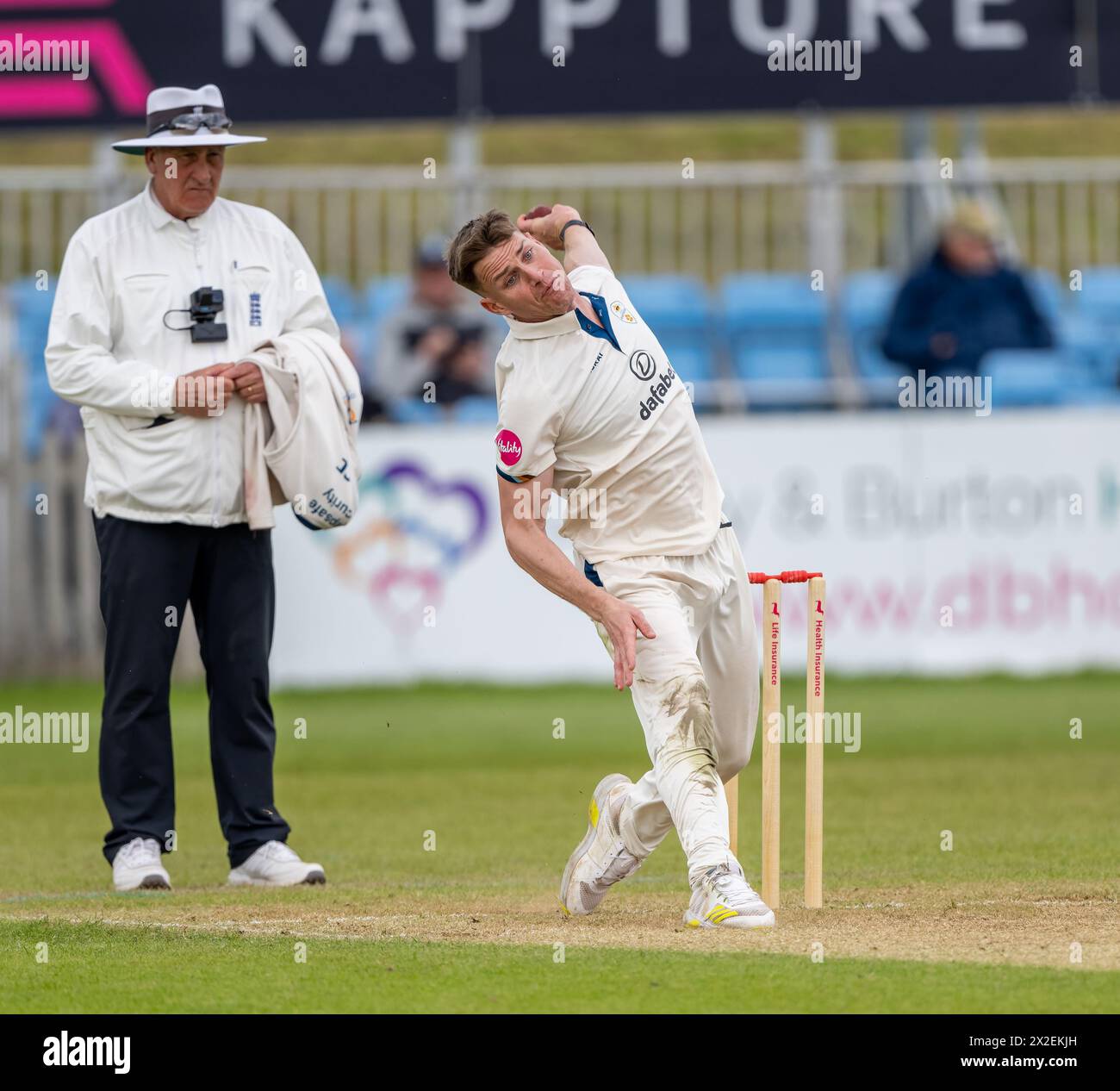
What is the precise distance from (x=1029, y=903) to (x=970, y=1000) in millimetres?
1945

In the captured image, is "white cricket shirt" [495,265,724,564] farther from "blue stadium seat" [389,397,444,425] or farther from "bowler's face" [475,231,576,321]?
"blue stadium seat" [389,397,444,425]

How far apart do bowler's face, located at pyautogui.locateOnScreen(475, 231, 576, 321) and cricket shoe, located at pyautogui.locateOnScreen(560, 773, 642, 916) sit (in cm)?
170

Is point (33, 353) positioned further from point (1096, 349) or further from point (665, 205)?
point (1096, 349)

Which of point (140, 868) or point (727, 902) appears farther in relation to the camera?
point (140, 868)

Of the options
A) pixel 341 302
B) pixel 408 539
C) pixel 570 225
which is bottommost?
pixel 408 539

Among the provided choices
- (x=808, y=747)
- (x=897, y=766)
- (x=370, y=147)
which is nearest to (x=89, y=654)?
(x=897, y=766)

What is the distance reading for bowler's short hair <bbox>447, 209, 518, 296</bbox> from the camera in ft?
24.3

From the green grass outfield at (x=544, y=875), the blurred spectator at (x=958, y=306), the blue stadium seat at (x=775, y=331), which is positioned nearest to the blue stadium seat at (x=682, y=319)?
the blue stadium seat at (x=775, y=331)

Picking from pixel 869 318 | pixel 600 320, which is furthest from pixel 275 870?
pixel 869 318

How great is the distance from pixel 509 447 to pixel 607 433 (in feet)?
1.13

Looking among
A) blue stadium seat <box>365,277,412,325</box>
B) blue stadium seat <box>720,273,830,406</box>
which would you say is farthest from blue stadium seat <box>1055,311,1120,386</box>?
blue stadium seat <box>365,277,412,325</box>

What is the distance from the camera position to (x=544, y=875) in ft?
29.9

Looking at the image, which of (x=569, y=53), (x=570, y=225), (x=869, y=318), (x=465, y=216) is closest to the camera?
(x=570, y=225)

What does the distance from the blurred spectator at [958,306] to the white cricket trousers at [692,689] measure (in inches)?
362
